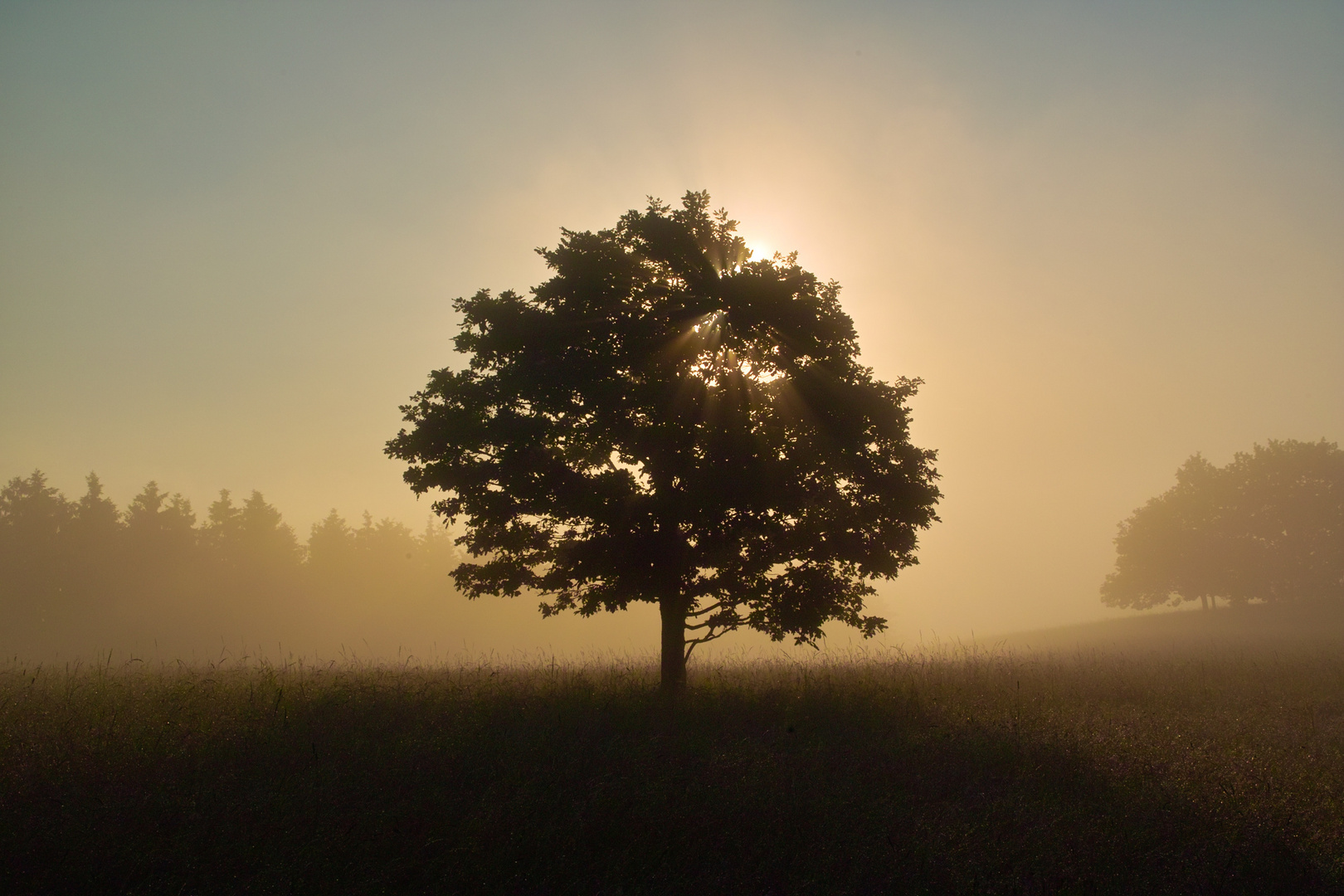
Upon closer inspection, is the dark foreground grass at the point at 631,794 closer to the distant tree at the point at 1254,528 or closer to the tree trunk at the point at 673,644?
the tree trunk at the point at 673,644

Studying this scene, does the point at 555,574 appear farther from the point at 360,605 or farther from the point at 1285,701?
the point at 360,605

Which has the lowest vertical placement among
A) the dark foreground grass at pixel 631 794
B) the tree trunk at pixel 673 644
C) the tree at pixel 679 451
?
the dark foreground grass at pixel 631 794

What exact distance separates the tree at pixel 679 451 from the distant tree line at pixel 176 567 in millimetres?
64519

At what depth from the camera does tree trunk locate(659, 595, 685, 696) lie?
38.1 ft

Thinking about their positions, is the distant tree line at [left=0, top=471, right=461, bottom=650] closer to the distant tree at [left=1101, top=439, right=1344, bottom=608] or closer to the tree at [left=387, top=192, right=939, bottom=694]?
the tree at [left=387, top=192, right=939, bottom=694]

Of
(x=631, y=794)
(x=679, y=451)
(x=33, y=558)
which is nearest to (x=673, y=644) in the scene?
(x=679, y=451)

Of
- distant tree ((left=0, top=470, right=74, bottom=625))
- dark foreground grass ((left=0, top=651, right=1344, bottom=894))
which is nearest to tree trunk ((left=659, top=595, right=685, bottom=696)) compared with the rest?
dark foreground grass ((left=0, top=651, right=1344, bottom=894))

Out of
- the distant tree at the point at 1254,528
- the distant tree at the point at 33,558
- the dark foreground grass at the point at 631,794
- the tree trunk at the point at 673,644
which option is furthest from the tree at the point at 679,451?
the distant tree at the point at 33,558

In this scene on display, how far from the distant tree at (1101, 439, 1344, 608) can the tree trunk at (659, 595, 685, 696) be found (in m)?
59.9

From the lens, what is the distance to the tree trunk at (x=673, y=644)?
38.1 ft

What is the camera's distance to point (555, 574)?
12008mm

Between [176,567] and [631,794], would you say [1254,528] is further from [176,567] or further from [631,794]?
[176,567]

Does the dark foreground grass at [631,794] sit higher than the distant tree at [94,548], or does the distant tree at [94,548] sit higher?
the distant tree at [94,548]

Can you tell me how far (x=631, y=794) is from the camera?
22.4 feet
